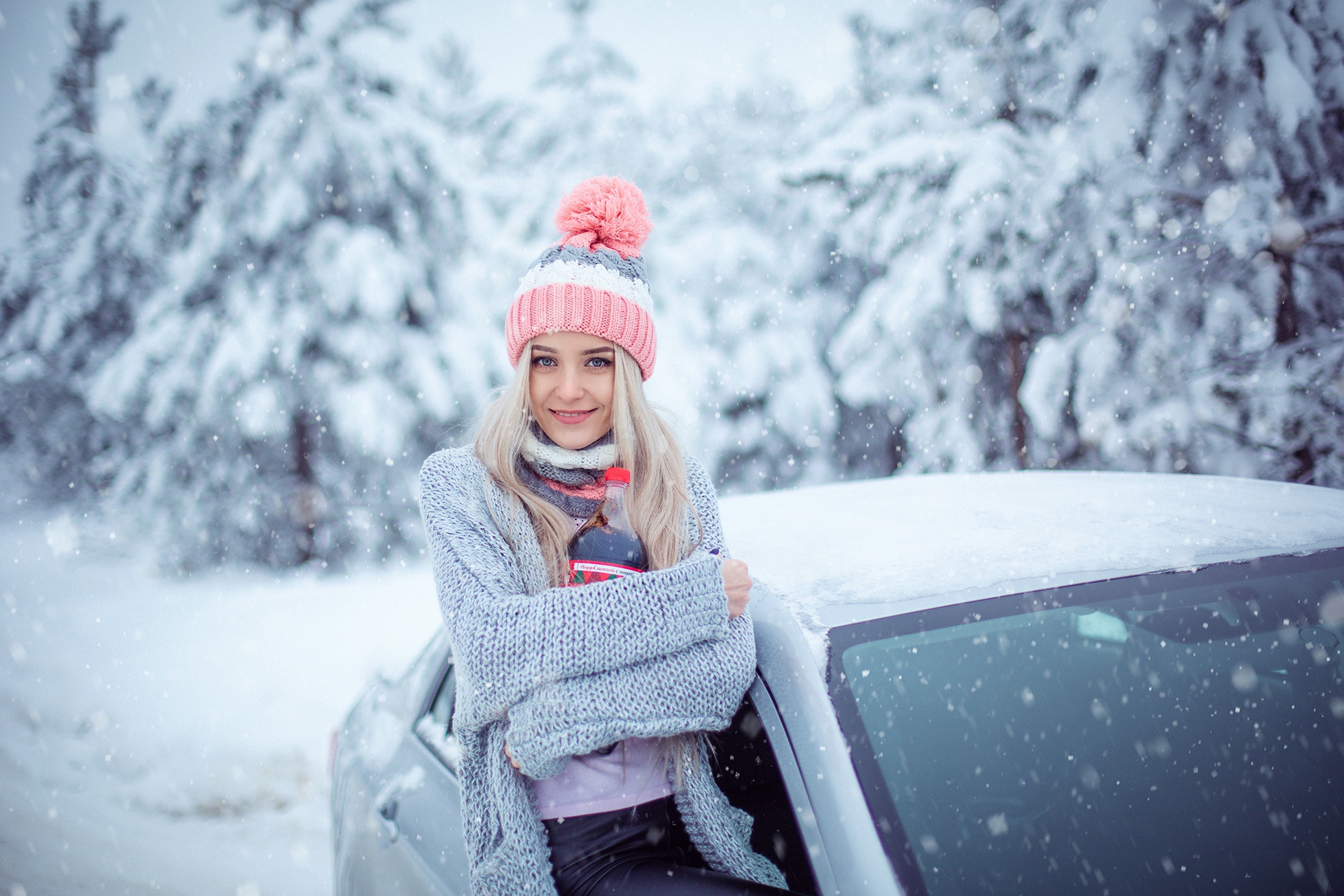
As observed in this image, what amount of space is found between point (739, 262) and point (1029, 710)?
20.3 ft

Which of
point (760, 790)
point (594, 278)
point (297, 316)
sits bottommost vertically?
point (760, 790)

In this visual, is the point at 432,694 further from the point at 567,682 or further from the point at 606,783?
the point at 567,682

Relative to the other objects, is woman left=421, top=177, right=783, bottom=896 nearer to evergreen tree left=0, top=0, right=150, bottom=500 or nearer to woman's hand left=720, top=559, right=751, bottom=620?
woman's hand left=720, top=559, right=751, bottom=620

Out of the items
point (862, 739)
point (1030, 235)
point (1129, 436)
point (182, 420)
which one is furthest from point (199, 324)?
point (1129, 436)

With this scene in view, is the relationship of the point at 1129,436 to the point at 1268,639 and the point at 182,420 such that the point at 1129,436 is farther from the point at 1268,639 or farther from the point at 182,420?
the point at 182,420

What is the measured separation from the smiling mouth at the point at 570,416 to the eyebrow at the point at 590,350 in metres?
0.14

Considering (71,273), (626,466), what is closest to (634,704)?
(626,466)

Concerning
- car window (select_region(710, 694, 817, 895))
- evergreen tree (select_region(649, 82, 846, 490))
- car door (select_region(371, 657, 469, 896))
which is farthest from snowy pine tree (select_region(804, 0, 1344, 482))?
car door (select_region(371, 657, 469, 896))

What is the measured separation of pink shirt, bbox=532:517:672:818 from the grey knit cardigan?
0.04 m

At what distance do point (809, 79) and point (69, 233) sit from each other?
8697 mm

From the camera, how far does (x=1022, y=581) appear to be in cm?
134

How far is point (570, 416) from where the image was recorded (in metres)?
1.58

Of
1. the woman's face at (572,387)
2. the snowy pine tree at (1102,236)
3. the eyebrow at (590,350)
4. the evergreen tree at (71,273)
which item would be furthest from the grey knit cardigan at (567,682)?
the evergreen tree at (71,273)

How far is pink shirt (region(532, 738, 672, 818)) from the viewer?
1.30 m
